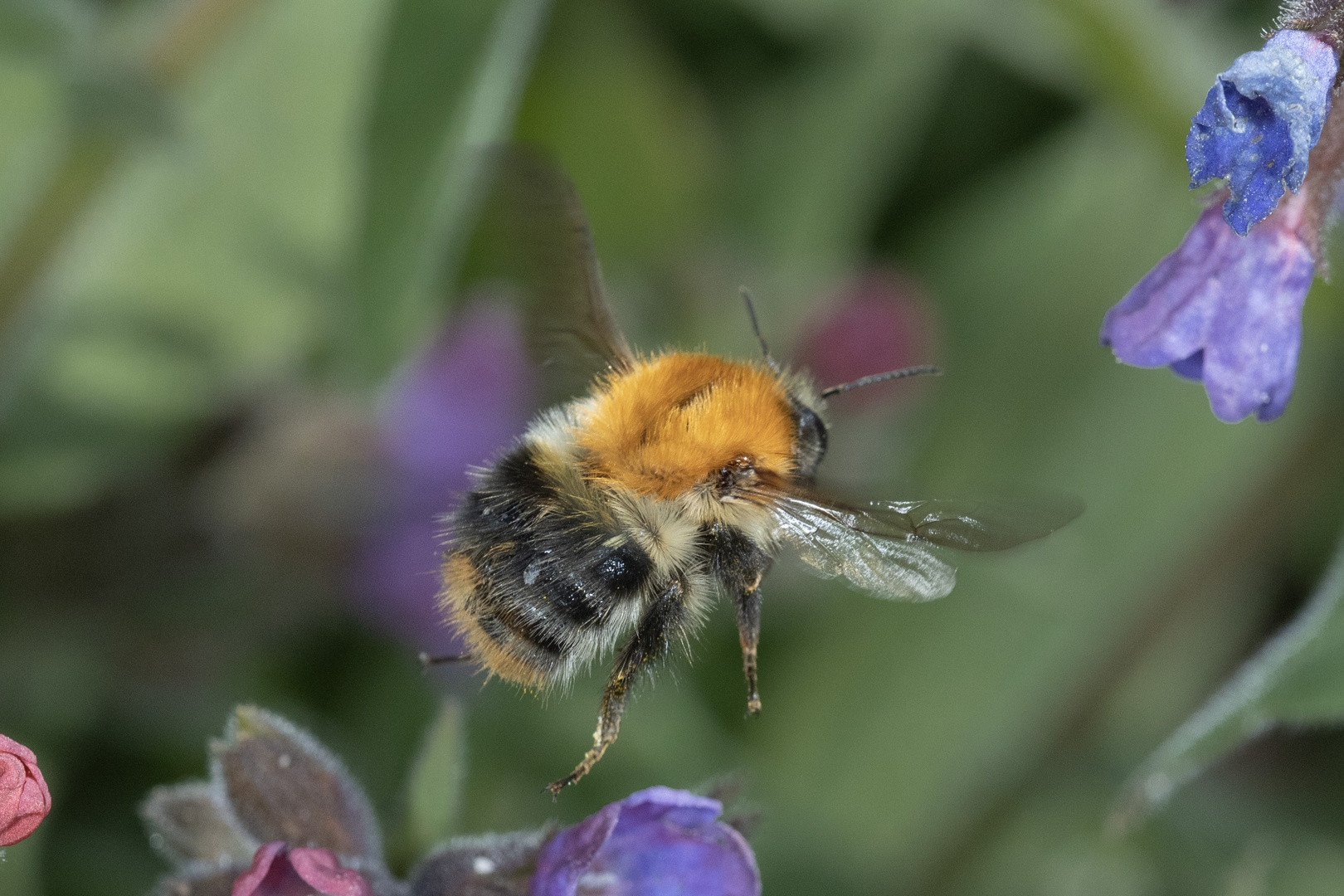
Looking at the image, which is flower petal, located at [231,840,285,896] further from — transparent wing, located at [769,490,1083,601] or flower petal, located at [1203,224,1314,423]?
flower petal, located at [1203,224,1314,423]

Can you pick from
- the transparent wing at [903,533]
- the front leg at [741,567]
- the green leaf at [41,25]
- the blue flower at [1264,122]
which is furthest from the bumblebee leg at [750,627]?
the green leaf at [41,25]

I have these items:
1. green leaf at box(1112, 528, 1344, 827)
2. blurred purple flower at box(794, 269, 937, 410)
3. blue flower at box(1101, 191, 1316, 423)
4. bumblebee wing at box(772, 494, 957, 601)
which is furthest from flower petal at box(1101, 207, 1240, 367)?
blurred purple flower at box(794, 269, 937, 410)

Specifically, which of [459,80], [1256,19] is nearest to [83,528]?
[459,80]

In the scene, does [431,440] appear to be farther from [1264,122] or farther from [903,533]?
[1264,122]

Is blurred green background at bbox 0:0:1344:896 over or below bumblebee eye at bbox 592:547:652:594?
below

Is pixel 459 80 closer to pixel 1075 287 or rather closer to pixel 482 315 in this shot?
pixel 482 315

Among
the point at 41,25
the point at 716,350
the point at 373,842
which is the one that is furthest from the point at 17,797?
the point at 716,350

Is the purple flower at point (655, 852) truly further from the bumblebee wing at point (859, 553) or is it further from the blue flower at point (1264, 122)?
the blue flower at point (1264, 122)
